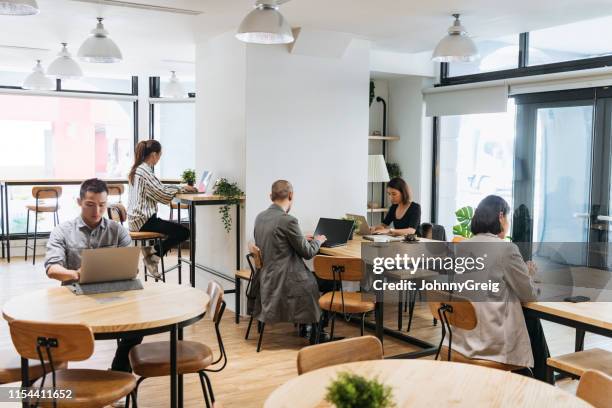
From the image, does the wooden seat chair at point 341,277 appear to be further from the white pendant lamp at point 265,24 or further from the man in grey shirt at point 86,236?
the white pendant lamp at point 265,24

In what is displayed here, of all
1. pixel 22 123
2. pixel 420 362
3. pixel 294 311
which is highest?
pixel 22 123

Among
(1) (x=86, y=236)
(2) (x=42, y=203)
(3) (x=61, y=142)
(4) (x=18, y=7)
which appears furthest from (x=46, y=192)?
(4) (x=18, y=7)

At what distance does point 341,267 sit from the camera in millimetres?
4500

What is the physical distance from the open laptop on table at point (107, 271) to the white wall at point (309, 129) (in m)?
2.42

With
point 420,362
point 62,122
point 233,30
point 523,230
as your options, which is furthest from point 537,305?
point 62,122

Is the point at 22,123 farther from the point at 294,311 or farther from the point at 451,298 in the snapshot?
the point at 451,298

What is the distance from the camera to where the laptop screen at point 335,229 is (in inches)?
213

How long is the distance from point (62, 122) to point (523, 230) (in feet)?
23.0

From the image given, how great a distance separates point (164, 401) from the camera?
386cm

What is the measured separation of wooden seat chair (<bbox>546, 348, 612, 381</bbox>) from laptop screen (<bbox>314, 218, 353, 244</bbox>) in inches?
92.7

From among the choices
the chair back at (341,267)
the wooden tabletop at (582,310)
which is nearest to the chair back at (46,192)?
the chair back at (341,267)

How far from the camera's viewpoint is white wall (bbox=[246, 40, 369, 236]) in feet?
18.9

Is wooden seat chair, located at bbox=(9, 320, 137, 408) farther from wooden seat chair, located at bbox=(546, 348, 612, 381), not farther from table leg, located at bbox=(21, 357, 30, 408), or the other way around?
wooden seat chair, located at bbox=(546, 348, 612, 381)

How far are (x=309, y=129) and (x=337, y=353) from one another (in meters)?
3.72
